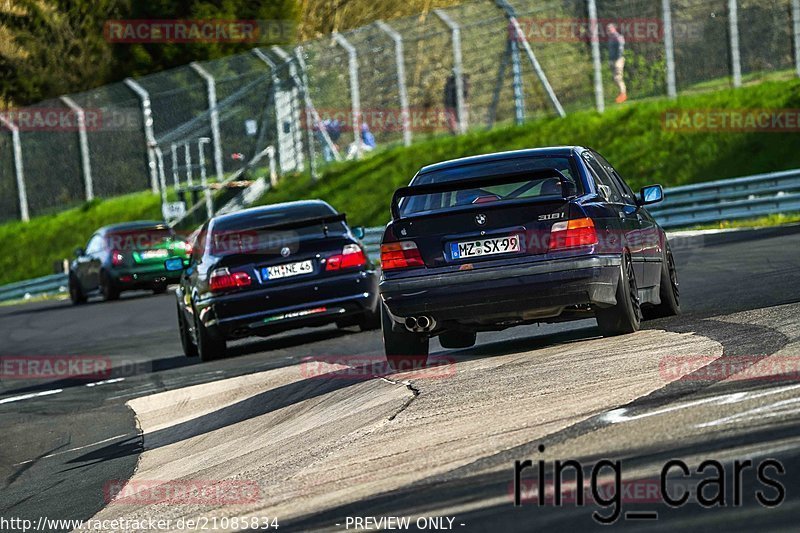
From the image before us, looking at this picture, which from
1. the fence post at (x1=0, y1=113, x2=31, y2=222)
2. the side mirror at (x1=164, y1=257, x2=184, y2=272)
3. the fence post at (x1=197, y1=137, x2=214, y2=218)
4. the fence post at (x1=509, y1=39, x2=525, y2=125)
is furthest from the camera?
the fence post at (x1=0, y1=113, x2=31, y2=222)

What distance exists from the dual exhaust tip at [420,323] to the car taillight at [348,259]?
4535 mm

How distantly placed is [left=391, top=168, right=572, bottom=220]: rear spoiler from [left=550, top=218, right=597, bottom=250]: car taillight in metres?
0.21

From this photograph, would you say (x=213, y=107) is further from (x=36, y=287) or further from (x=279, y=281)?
(x=279, y=281)

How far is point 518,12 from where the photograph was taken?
30.5m

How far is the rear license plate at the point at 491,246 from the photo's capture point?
33.7 ft

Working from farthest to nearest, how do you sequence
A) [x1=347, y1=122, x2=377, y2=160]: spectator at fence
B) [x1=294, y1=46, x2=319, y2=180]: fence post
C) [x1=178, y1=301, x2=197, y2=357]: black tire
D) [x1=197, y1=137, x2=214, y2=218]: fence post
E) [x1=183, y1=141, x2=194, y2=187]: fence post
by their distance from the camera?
[x1=183, y1=141, x2=194, y2=187]: fence post, [x1=347, y1=122, x2=377, y2=160]: spectator at fence, [x1=197, y1=137, x2=214, y2=218]: fence post, [x1=294, y1=46, x2=319, y2=180]: fence post, [x1=178, y1=301, x2=197, y2=357]: black tire

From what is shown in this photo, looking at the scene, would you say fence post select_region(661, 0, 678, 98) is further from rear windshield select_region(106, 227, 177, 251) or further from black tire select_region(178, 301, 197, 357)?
black tire select_region(178, 301, 197, 357)

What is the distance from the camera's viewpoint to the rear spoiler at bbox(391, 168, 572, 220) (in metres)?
10.5

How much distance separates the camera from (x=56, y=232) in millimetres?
44656

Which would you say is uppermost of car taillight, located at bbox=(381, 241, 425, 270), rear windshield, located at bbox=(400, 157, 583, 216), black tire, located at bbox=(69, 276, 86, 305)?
rear windshield, located at bbox=(400, 157, 583, 216)

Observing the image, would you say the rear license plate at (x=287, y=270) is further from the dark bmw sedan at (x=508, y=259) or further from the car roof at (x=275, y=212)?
the dark bmw sedan at (x=508, y=259)

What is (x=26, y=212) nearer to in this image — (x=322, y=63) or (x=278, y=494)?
(x=322, y=63)

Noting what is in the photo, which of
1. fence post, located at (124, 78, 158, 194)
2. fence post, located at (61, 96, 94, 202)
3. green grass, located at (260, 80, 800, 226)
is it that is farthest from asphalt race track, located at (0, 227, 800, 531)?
fence post, located at (61, 96, 94, 202)

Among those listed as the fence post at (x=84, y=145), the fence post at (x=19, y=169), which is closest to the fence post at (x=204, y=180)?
the fence post at (x=84, y=145)
